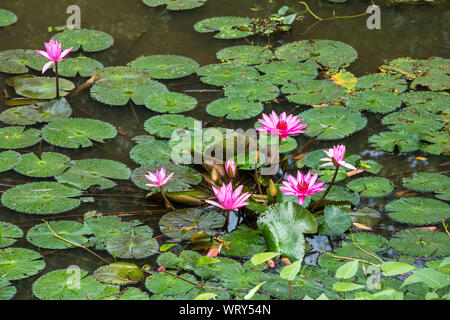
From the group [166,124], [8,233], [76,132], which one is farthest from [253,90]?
[8,233]

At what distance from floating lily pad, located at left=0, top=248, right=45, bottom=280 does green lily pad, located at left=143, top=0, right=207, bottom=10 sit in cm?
312

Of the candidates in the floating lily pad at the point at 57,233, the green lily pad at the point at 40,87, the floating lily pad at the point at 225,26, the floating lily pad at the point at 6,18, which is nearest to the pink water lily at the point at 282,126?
the floating lily pad at the point at 57,233

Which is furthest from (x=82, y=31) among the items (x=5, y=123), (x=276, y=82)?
(x=276, y=82)

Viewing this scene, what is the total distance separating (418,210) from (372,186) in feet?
0.88

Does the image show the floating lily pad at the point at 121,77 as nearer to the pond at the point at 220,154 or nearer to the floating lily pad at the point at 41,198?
the pond at the point at 220,154

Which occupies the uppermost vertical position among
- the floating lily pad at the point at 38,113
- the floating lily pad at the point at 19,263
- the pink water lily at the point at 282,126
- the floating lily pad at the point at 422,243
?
the pink water lily at the point at 282,126

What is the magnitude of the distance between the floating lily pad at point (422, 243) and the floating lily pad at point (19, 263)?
A: 1.55m

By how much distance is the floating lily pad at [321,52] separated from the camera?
4.16 m

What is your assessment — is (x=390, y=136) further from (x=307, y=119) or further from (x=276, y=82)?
(x=276, y=82)

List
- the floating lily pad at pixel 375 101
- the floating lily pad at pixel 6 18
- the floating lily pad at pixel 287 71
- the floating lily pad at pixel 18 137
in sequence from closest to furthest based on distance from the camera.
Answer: the floating lily pad at pixel 18 137, the floating lily pad at pixel 375 101, the floating lily pad at pixel 287 71, the floating lily pad at pixel 6 18

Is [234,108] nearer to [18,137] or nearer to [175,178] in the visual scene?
[175,178]

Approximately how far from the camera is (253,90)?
3.76m

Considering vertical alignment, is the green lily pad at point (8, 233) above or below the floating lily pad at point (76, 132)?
below

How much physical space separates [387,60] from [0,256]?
10.1ft
